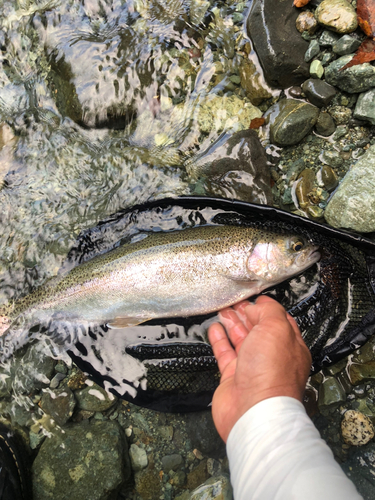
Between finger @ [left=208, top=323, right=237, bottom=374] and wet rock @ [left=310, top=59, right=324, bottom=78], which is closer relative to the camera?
finger @ [left=208, top=323, right=237, bottom=374]

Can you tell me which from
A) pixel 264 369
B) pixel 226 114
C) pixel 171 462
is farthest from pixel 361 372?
pixel 226 114

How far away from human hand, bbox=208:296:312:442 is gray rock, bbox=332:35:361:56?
8.52 ft

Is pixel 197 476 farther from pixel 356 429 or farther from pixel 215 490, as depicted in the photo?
pixel 356 429

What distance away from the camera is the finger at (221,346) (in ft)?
8.71

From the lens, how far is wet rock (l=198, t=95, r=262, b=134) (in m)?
3.38

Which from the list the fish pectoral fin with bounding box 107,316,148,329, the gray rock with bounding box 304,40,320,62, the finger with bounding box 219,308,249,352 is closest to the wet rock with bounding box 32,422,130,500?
the fish pectoral fin with bounding box 107,316,148,329

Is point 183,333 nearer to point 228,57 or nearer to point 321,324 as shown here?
point 321,324

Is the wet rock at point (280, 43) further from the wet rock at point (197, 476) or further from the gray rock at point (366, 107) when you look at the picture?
the wet rock at point (197, 476)

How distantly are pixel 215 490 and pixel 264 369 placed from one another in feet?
5.63

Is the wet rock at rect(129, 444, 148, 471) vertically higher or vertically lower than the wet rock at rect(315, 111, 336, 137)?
lower

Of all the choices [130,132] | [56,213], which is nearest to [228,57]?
[130,132]

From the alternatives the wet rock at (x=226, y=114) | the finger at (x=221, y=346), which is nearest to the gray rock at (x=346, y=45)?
the wet rock at (x=226, y=114)

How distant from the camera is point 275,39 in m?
3.20

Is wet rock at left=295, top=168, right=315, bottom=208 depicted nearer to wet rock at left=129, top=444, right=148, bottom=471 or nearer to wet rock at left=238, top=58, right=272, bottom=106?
wet rock at left=238, top=58, right=272, bottom=106
